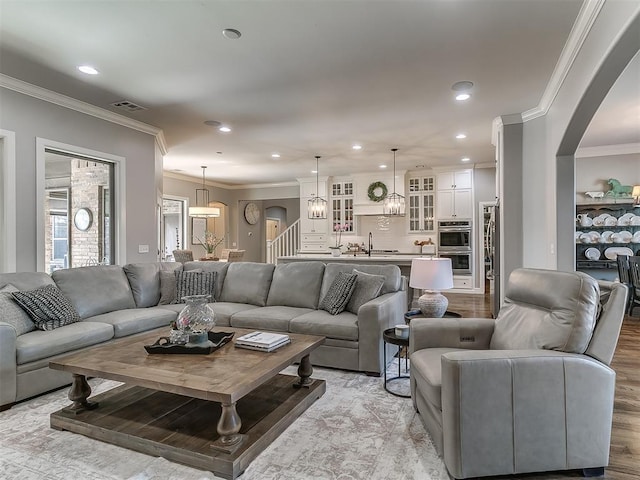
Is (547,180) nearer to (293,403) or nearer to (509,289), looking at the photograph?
(509,289)

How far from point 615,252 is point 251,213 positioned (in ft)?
28.3

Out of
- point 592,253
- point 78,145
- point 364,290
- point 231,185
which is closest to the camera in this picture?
point 364,290

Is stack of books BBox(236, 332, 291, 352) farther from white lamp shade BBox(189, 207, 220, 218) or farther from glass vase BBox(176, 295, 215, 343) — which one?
white lamp shade BBox(189, 207, 220, 218)

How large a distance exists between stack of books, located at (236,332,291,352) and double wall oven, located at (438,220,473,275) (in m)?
6.27

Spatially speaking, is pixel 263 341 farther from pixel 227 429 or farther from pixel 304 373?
pixel 227 429

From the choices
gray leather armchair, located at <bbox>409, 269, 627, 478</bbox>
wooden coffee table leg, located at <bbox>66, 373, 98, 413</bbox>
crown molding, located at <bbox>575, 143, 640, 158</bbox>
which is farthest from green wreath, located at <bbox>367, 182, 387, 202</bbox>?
wooden coffee table leg, located at <bbox>66, 373, 98, 413</bbox>

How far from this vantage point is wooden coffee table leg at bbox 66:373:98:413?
8.10 feet

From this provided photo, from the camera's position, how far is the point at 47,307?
322 cm

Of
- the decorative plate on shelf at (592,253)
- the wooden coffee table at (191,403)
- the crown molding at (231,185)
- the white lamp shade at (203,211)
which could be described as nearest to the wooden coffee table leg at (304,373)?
the wooden coffee table at (191,403)

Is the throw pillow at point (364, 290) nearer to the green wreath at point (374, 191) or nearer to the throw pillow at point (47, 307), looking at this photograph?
the throw pillow at point (47, 307)

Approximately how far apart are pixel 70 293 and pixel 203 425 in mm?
2195

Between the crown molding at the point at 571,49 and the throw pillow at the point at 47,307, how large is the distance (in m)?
4.55

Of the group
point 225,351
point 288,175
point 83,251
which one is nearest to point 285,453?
point 225,351

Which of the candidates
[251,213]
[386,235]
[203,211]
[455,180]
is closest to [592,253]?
[455,180]
